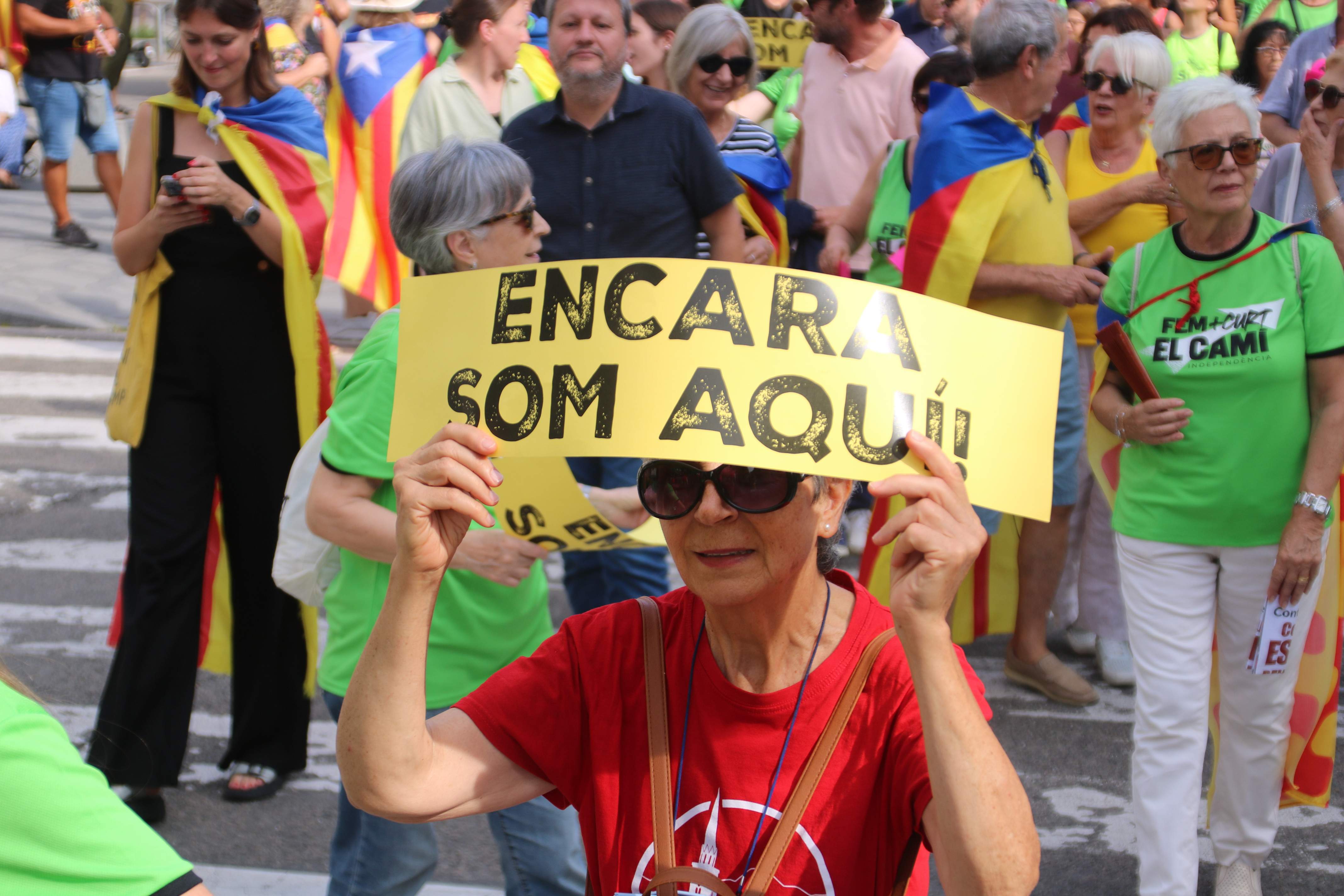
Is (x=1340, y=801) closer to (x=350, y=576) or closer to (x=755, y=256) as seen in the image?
(x=755, y=256)

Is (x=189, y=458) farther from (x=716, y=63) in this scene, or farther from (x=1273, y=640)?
(x=1273, y=640)

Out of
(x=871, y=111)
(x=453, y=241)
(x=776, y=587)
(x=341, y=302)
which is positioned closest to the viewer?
(x=776, y=587)

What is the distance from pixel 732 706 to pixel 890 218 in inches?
146

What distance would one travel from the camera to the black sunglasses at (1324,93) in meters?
4.43

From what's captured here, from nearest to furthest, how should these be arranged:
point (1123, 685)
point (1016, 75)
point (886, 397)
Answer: point (886, 397) < point (1016, 75) < point (1123, 685)

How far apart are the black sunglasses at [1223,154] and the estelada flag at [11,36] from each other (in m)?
10.0

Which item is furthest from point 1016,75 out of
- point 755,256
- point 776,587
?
point 776,587

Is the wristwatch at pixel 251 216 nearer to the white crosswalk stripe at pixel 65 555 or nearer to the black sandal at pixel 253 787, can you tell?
the black sandal at pixel 253 787

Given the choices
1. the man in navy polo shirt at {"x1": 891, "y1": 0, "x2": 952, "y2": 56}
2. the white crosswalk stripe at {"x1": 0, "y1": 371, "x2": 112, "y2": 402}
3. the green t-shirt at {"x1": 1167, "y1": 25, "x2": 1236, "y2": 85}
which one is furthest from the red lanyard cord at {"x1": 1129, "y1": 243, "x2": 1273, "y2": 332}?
the white crosswalk stripe at {"x1": 0, "y1": 371, "x2": 112, "y2": 402}

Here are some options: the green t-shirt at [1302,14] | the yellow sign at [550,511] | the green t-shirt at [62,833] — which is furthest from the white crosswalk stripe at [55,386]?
the green t-shirt at [62,833]

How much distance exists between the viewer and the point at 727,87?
593cm

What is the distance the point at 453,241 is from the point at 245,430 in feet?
4.96

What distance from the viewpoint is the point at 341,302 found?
1203 cm

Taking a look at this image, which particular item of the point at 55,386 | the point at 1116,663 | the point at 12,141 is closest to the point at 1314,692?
the point at 1116,663
